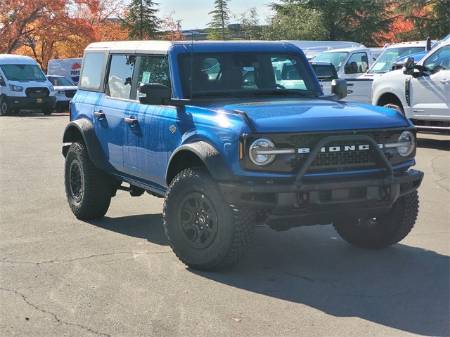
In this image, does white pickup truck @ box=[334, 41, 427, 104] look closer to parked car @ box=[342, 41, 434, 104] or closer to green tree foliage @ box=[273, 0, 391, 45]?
parked car @ box=[342, 41, 434, 104]

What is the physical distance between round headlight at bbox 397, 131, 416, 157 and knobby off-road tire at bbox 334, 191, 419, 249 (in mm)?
459

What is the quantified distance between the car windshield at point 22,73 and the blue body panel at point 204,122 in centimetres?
1995

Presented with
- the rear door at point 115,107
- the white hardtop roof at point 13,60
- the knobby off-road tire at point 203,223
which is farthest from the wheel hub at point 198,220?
the white hardtop roof at point 13,60

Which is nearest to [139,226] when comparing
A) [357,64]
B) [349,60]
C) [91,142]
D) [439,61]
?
[91,142]

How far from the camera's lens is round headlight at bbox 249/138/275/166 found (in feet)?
16.0

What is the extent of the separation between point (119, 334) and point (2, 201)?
4.79m

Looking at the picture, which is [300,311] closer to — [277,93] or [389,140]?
[389,140]

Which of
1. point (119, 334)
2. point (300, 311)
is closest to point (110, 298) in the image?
point (119, 334)

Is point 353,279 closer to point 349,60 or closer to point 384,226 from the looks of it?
point 384,226

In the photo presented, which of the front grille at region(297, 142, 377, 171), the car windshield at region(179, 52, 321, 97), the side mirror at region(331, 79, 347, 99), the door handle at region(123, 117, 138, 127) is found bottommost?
the front grille at region(297, 142, 377, 171)

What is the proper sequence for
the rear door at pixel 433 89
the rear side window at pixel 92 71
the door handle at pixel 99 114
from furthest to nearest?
the rear door at pixel 433 89, the rear side window at pixel 92 71, the door handle at pixel 99 114

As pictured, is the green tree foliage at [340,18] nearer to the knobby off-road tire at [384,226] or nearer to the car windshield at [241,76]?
the car windshield at [241,76]

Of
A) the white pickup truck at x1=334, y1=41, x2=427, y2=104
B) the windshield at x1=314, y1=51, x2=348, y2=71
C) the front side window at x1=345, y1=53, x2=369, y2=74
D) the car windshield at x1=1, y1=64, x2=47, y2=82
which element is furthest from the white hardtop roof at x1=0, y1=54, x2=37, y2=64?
the white pickup truck at x1=334, y1=41, x2=427, y2=104

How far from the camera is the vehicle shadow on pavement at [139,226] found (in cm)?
664
